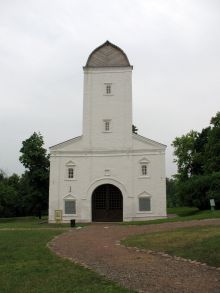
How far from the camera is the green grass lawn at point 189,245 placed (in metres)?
12.4

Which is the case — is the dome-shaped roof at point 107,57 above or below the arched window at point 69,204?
above

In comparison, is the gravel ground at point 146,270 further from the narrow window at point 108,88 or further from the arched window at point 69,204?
the narrow window at point 108,88

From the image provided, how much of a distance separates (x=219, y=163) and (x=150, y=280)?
38.6m

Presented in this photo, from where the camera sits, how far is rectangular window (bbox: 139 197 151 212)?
121 feet

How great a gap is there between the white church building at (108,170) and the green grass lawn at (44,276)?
22399 millimetres

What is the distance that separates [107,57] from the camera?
40.2 metres

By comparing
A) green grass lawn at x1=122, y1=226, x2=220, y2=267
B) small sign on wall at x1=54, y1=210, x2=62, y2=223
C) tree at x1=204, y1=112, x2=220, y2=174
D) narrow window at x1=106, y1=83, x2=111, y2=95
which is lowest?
green grass lawn at x1=122, y1=226, x2=220, y2=267

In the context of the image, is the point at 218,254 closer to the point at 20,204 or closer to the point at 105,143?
the point at 105,143

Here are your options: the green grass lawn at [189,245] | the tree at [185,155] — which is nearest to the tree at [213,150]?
the tree at [185,155]

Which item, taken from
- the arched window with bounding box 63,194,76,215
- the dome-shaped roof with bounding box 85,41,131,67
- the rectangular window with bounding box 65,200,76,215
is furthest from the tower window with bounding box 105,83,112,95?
the rectangular window with bounding box 65,200,76,215

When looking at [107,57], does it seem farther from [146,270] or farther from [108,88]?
[146,270]

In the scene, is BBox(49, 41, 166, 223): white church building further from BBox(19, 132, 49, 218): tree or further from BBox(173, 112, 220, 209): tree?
BBox(19, 132, 49, 218): tree

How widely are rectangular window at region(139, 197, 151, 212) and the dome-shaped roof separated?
13393mm

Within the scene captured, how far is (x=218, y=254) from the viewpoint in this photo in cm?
1235
